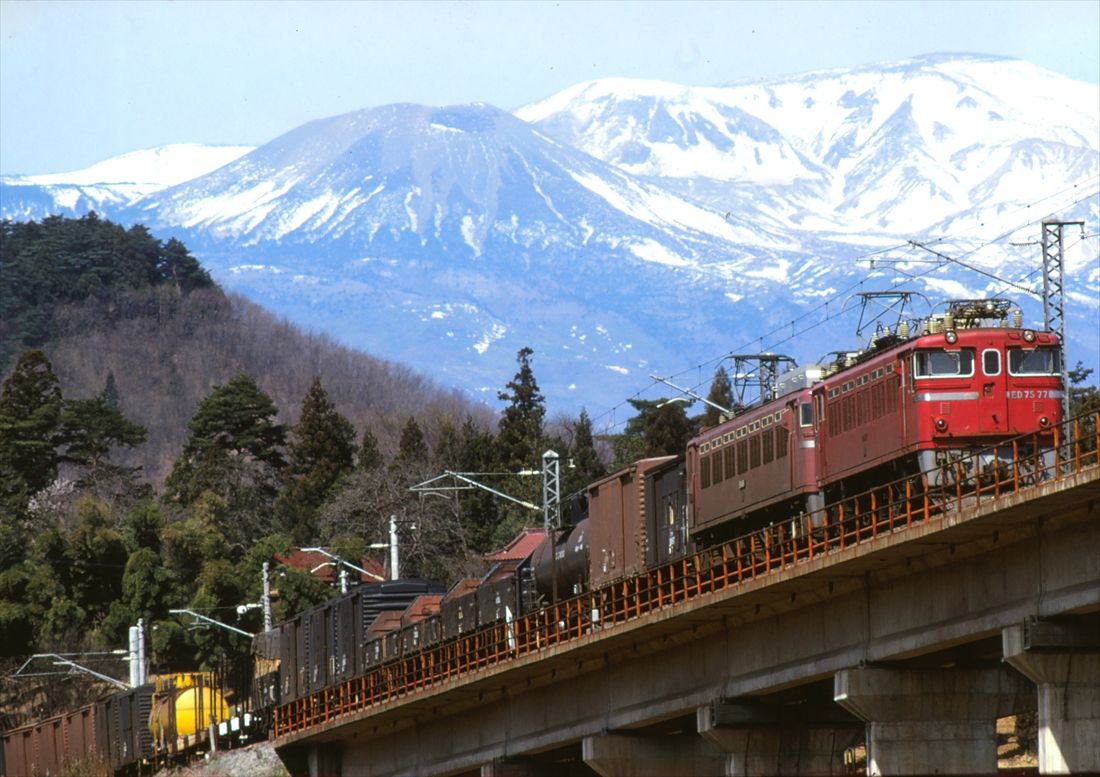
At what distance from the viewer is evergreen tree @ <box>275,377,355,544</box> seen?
6427 inches

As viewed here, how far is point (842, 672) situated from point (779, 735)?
764 cm

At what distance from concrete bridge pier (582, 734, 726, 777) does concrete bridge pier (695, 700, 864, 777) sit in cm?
318

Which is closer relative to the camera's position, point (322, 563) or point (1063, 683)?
point (1063, 683)

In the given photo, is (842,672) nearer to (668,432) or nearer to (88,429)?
(668,432)

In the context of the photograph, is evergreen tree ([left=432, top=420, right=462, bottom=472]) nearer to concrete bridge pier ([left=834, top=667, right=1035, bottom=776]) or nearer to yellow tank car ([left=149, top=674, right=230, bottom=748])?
yellow tank car ([left=149, top=674, right=230, bottom=748])

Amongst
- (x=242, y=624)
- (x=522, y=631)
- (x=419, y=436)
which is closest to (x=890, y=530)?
(x=522, y=631)

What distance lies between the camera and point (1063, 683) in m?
42.4

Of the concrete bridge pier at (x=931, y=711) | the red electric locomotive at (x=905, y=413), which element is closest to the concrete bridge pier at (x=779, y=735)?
the red electric locomotive at (x=905, y=413)

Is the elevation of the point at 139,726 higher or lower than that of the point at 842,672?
higher

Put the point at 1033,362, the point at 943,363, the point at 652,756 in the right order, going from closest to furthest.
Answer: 1. the point at 943,363
2. the point at 1033,362
3. the point at 652,756

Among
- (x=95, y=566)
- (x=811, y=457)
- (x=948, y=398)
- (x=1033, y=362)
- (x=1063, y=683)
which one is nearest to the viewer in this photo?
(x=1063, y=683)

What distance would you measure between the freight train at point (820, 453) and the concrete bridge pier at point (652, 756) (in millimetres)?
3903

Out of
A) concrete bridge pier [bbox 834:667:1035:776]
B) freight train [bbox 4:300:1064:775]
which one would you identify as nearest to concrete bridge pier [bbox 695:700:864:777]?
freight train [bbox 4:300:1064:775]

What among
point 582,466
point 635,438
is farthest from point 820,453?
point 635,438
